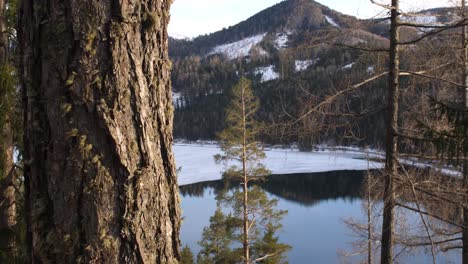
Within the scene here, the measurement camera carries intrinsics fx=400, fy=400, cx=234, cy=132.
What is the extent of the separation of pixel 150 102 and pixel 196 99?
314 feet

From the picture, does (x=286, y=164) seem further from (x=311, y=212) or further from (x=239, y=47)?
(x=239, y=47)

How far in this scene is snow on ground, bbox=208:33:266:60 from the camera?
160950 millimetres

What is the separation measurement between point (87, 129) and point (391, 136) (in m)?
3.85

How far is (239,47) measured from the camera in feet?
556

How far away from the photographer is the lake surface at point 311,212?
17.1 meters

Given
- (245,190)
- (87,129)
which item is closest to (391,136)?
(87,129)

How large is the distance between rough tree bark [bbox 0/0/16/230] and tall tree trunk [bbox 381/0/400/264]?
3.49 metres

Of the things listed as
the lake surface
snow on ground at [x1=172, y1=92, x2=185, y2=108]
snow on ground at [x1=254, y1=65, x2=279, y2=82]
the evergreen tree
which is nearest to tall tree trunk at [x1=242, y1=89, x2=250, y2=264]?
the evergreen tree

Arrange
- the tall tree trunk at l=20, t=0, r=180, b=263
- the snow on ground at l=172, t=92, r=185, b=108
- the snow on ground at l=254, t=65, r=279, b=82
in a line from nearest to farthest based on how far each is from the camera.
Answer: the tall tree trunk at l=20, t=0, r=180, b=263, the snow on ground at l=172, t=92, r=185, b=108, the snow on ground at l=254, t=65, r=279, b=82

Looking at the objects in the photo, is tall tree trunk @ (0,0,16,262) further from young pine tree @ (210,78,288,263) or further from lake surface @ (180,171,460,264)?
lake surface @ (180,171,460,264)

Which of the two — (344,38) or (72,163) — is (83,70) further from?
(344,38)

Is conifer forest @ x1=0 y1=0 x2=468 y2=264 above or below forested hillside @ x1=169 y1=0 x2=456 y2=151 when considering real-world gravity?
below

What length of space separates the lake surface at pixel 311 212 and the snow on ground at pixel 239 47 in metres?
127

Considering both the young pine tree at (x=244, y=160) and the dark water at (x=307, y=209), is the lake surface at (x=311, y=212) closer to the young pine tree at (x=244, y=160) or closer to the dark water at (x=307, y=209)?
the dark water at (x=307, y=209)
